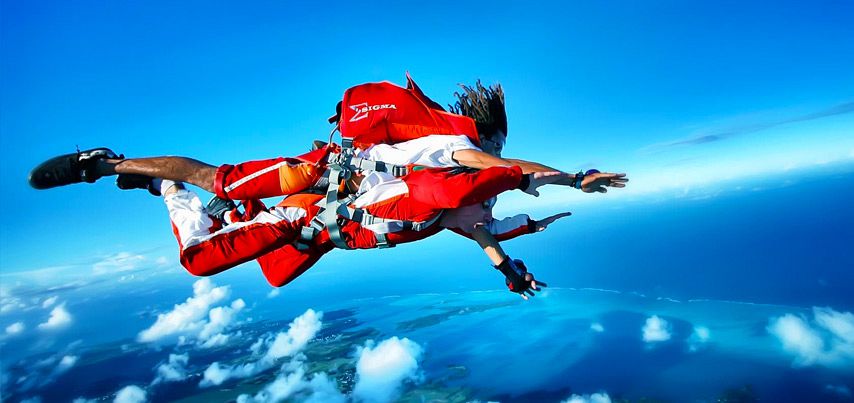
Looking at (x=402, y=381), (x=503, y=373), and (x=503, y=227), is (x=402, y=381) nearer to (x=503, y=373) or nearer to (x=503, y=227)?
(x=503, y=373)

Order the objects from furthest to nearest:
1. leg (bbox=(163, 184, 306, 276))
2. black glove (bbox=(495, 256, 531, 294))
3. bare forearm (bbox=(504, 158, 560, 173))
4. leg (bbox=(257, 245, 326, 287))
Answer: leg (bbox=(257, 245, 326, 287))
black glove (bbox=(495, 256, 531, 294))
leg (bbox=(163, 184, 306, 276))
bare forearm (bbox=(504, 158, 560, 173))

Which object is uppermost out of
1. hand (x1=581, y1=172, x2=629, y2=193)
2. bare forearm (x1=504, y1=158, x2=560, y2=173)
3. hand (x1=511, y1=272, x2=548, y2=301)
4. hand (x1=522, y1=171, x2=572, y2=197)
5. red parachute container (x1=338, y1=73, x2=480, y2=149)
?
red parachute container (x1=338, y1=73, x2=480, y2=149)

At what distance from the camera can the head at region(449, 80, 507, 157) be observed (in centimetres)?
282

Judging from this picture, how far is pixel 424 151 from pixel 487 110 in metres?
0.63

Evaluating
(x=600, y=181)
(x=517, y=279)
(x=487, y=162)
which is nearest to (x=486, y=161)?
(x=487, y=162)

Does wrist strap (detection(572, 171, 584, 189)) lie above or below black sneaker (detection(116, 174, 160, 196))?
below

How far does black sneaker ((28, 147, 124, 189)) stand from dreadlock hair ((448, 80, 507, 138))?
243 centimetres

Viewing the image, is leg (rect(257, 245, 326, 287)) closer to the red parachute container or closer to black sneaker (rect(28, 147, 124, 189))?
the red parachute container

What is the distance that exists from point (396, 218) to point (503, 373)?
201ft

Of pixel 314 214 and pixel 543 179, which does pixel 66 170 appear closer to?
pixel 314 214

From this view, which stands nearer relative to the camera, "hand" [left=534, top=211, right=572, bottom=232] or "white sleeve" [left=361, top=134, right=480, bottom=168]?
"white sleeve" [left=361, top=134, right=480, bottom=168]

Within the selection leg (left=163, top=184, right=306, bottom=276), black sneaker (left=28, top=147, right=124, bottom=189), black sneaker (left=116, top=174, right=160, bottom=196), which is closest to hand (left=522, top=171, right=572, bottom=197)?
leg (left=163, top=184, right=306, bottom=276)

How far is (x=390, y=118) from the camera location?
8.32 feet

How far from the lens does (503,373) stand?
57.5m
